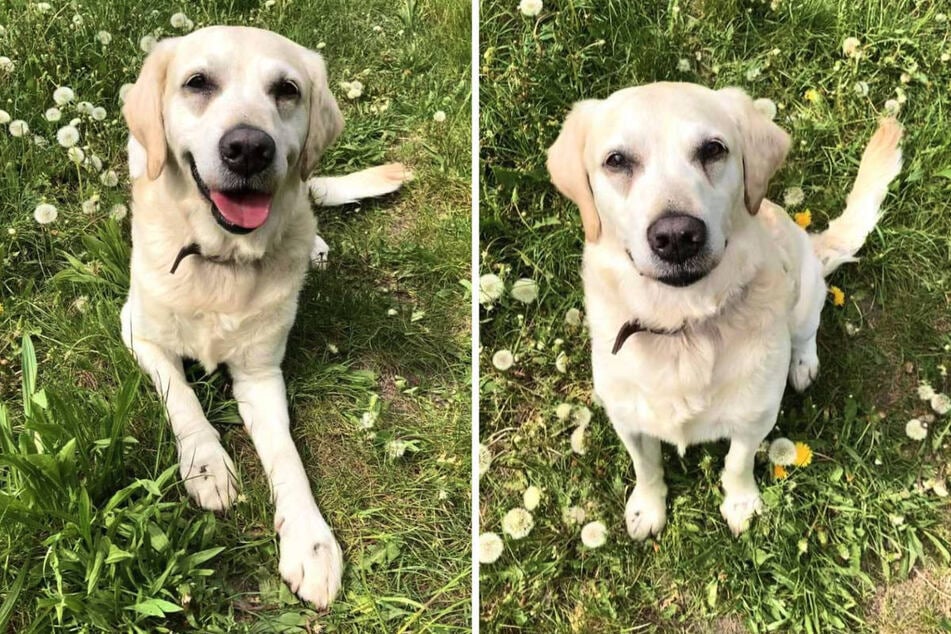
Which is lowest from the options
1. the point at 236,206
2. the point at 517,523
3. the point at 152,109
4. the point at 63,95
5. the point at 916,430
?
the point at 517,523

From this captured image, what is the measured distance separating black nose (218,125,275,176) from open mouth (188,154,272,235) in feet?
0.35

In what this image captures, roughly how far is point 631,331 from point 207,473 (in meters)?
1.28

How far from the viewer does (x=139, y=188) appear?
8.27ft

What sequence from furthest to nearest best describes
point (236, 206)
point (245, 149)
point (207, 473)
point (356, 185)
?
point (356, 185) < point (207, 473) < point (236, 206) < point (245, 149)

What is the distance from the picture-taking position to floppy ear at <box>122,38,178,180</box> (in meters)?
2.23

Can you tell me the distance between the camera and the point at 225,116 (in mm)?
2152

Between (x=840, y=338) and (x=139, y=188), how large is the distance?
233 cm

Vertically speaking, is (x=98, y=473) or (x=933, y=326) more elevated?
(x=98, y=473)

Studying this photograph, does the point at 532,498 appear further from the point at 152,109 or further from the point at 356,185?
the point at 152,109

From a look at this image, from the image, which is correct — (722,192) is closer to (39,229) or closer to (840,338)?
(840,338)

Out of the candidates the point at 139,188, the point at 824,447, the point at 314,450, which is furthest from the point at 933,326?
the point at 139,188

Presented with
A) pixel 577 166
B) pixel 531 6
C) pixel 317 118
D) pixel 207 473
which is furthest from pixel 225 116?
pixel 531 6

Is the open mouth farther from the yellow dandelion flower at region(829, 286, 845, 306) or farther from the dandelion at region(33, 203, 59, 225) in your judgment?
the yellow dandelion flower at region(829, 286, 845, 306)

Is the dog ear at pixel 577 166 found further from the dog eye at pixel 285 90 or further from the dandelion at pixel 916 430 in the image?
the dandelion at pixel 916 430
